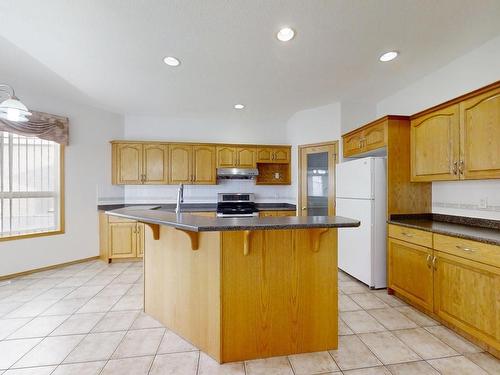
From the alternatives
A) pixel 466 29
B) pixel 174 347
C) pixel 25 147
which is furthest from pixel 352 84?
pixel 25 147

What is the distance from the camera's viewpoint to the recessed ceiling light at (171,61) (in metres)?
2.60

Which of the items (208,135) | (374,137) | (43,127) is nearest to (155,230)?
(374,137)

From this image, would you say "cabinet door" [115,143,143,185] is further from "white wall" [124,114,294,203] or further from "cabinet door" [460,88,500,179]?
"cabinet door" [460,88,500,179]

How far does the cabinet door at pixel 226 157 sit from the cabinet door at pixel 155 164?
0.97 meters

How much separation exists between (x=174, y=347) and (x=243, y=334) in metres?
0.60

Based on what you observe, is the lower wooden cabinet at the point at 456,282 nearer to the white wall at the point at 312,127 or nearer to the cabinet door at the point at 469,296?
the cabinet door at the point at 469,296

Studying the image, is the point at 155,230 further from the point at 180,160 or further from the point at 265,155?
the point at 265,155

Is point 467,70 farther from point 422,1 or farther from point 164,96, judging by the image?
point 164,96

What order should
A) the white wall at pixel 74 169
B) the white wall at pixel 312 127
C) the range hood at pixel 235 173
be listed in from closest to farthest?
the white wall at pixel 74 169
the white wall at pixel 312 127
the range hood at pixel 235 173

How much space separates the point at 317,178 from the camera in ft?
14.1

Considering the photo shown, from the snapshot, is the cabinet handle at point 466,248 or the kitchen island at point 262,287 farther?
the cabinet handle at point 466,248

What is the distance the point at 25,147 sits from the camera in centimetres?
366

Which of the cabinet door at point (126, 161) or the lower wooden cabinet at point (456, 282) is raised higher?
the cabinet door at point (126, 161)

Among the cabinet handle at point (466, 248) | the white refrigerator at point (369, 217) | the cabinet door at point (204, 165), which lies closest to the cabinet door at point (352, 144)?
the white refrigerator at point (369, 217)
